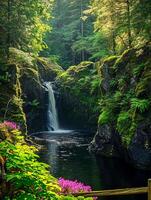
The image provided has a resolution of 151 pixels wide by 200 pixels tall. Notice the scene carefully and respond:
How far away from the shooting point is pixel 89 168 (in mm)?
20828

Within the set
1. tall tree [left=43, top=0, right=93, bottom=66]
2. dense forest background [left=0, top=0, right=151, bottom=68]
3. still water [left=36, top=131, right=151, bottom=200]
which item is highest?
tall tree [left=43, top=0, right=93, bottom=66]

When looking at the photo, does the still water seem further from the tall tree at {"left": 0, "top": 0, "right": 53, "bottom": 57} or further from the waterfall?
the waterfall

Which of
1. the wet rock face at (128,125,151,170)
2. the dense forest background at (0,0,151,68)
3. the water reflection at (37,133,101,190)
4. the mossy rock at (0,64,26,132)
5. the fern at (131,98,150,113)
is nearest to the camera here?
the water reflection at (37,133,101,190)

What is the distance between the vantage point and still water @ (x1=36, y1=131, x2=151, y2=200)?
17.7m

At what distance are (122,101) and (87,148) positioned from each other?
5118 mm

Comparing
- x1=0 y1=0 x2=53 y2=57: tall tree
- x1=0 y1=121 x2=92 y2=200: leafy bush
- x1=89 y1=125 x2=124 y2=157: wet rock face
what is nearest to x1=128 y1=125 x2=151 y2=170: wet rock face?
x1=89 y1=125 x2=124 y2=157: wet rock face

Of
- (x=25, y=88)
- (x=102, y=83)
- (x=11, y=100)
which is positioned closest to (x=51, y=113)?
(x=25, y=88)

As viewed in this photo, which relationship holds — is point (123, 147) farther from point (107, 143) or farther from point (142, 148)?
point (142, 148)

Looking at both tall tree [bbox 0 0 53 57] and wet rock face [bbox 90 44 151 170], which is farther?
tall tree [bbox 0 0 53 57]

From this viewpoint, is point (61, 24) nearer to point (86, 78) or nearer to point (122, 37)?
point (86, 78)

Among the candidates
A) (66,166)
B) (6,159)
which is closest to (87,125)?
(66,166)

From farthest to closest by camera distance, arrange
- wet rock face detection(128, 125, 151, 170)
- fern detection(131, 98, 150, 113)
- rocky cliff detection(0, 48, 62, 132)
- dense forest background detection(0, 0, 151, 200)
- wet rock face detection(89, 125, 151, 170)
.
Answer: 1. rocky cliff detection(0, 48, 62, 132)
2. dense forest background detection(0, 0, 151, 200)
3. fern detection(131, 98, 150, 113)
4. wet rock face detection(89, 125, 151, 170)
5. wet rock face detection(128, 125, 151, 170)

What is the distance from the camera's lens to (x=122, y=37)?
1215 inches

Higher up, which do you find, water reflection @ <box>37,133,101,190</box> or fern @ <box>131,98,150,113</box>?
fern @ <box>131,98,150,113</box>
